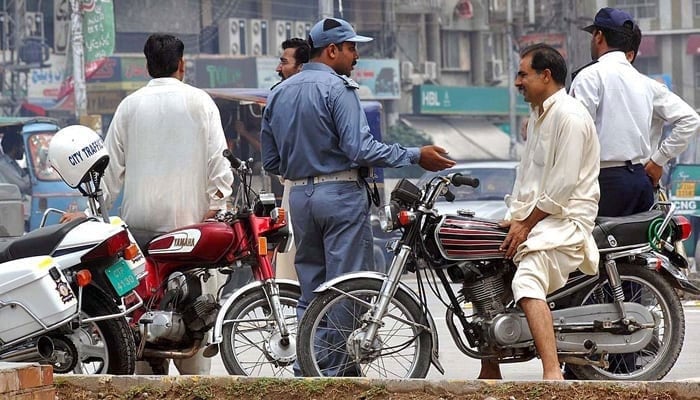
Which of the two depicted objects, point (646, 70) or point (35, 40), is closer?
point (35, 40)

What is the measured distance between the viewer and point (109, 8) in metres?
40.0

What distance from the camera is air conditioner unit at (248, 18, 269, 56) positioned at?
4950 cm

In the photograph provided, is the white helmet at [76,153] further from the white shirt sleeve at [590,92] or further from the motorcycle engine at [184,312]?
the white shirt sleeve at [590,92]

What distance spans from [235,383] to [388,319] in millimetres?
910

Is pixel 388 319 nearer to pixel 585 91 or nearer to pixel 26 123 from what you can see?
pixel 585 91

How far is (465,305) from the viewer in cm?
625

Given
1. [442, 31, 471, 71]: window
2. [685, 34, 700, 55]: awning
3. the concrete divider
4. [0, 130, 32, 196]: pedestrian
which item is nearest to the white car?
[0, 130, 32, 196]: pedestrian

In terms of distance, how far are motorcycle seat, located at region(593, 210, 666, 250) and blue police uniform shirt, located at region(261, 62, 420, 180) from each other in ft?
2.96

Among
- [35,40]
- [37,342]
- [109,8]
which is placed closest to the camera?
[37,342]

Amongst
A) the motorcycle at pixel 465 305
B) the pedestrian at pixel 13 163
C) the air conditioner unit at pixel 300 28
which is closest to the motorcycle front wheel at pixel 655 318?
the motorcycle at pixel 465 305

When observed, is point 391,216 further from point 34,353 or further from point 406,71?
point 406,71

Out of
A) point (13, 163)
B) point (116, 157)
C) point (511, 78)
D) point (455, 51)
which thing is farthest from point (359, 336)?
point (455, 51)

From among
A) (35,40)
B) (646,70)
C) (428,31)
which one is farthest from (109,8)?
(646,70)

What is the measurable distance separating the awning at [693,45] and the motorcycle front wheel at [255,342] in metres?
48.3
